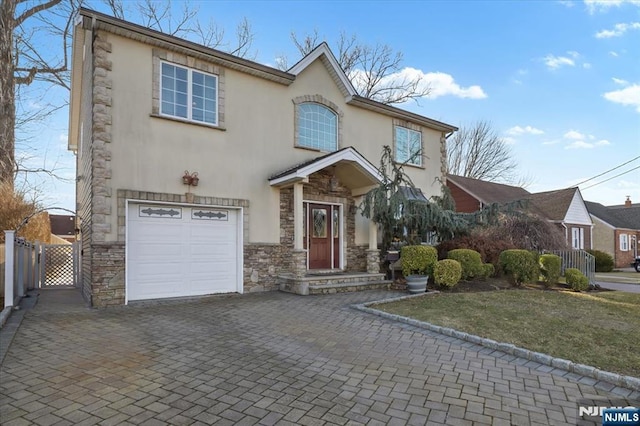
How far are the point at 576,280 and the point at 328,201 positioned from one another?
833 cm

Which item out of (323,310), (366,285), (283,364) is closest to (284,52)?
(366,285)

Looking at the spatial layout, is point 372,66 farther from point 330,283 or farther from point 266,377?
point 266,377

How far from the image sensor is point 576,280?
38.4 feet

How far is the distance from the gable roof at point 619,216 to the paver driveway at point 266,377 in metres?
32.5

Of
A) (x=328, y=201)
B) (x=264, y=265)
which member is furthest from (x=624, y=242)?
(x=264, y=265)

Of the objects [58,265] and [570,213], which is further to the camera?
[570,213]

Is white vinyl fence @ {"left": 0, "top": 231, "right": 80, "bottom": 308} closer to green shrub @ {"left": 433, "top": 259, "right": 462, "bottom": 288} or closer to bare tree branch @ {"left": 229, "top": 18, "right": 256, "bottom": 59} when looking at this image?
green shrub @ {"left": 433, "top": 259, "right": 462, "bottom": 288}

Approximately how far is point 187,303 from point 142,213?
7.88 feet

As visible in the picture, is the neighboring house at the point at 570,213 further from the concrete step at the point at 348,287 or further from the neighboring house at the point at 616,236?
the concrete step at the point at 348,287

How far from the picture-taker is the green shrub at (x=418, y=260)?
10688 mm

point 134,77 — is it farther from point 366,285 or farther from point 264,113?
point 366,285

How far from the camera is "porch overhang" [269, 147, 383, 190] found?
32.7 feet

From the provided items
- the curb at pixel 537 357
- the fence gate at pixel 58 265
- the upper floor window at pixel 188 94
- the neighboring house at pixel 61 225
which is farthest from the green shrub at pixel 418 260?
the neighboring house at pixel 61 225

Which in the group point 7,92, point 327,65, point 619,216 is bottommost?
point 619,216
